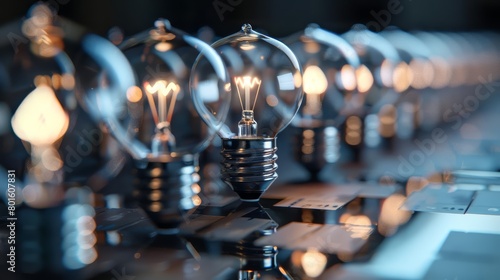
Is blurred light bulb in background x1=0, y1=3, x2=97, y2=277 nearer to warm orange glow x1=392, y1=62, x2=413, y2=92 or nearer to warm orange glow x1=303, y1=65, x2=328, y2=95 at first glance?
warm orange glow x1=303, y1=65, x2=328, y2=95

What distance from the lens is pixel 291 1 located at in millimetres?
2762

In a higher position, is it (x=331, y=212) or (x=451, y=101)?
(x=451, y=101)

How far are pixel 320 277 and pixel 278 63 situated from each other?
0.70m

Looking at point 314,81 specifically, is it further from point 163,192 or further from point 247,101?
point 163,192

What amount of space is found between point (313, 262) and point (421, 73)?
196 cm

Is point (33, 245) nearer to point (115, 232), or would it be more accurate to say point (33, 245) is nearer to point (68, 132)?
point (115, 232)

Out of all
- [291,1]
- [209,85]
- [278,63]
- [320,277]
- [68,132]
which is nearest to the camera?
[320,277]

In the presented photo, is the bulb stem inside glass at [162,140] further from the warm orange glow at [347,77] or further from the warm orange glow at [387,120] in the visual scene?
the warm orange glow at [387,120]

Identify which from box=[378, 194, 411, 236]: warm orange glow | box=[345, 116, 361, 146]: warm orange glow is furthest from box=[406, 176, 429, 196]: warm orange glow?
box=[345, 116, 361, 146]: warm orange glow

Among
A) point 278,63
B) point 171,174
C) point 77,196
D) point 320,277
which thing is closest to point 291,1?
point 278,63

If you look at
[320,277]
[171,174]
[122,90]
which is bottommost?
[320,277]

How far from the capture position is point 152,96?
1.23 meters

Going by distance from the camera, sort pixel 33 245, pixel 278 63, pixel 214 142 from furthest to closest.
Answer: pixel 214 142, pixel 278 63, pixel 33 245

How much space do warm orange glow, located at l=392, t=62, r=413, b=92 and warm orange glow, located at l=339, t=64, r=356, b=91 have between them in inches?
20.5
